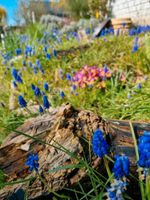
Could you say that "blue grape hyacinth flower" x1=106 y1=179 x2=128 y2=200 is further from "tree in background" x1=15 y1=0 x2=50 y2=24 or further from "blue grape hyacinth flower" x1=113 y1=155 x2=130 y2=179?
"tree in background" x1=15 y1=0 x2=50 y2=24

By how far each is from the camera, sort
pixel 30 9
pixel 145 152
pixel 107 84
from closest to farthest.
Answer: pixel 145 152 → pixel 107 84 → pixel 30 9

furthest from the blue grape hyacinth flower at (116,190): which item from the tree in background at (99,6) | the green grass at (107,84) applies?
the tree in background at (99,6)

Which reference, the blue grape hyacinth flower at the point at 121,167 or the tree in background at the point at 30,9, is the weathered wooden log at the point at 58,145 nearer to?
the blue grape hyacinth flower at the point at 121,167

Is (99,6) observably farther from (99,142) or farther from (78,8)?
(99,142)

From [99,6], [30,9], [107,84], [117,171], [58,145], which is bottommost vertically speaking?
[30,9]

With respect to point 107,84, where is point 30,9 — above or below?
below

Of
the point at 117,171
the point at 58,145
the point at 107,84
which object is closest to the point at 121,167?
the point at 117,171
